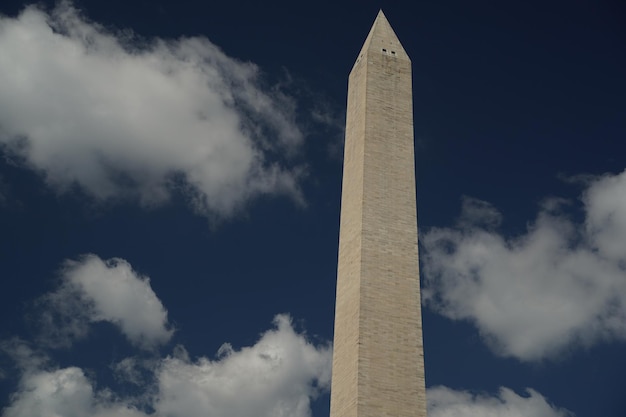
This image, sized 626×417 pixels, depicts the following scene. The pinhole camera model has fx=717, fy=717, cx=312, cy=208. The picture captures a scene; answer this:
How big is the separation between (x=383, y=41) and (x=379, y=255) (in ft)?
37.2

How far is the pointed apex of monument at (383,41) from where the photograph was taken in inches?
1255

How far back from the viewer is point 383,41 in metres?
32.4

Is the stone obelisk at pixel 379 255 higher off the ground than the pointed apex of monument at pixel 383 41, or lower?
lower

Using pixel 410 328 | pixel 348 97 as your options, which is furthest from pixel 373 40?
pixel 410 328

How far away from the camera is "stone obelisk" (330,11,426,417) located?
23656 mm

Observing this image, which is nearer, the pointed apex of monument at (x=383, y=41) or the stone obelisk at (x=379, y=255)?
the stone obelisk at (x=379, y=255)

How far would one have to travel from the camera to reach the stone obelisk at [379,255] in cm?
2366

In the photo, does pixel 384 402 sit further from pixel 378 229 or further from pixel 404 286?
pixel 378 229

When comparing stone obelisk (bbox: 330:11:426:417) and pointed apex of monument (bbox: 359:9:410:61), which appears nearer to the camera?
stone obelisk (bbox: 330:11:426:417)

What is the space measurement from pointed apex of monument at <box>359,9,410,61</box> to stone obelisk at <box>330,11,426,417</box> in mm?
73

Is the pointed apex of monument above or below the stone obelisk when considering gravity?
above

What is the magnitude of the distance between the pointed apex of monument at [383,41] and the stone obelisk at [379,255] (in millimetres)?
73

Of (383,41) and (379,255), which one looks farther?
(383,41)

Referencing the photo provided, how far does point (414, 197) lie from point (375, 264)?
384 cm
